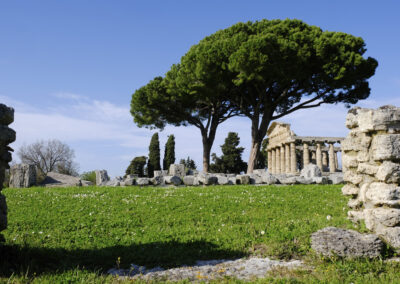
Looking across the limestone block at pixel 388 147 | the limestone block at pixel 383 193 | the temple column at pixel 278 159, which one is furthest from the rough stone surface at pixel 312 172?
the temple column at pixel 278 159

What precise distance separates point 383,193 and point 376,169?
66 centimetres

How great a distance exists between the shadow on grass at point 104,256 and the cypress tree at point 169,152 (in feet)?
118

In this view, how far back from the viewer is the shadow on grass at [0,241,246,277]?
5.94m

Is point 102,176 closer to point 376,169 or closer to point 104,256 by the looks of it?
point 104,256

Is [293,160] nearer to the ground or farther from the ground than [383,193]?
farther from the ground

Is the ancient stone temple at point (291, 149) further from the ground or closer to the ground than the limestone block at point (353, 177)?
further from the ground

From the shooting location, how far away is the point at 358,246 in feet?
20.8

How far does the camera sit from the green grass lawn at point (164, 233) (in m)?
5.83

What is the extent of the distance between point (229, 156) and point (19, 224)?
4390 centimetres

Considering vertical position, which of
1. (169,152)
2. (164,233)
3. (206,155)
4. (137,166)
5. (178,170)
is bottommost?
→ (164,233)

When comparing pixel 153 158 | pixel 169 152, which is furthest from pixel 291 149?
pixel 153 158

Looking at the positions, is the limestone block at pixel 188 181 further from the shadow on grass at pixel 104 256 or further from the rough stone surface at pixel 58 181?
the shadow on grass at pixel 104 256

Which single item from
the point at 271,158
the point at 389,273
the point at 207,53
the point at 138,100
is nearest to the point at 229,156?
the point at 271,158

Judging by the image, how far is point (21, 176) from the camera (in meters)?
17.8
